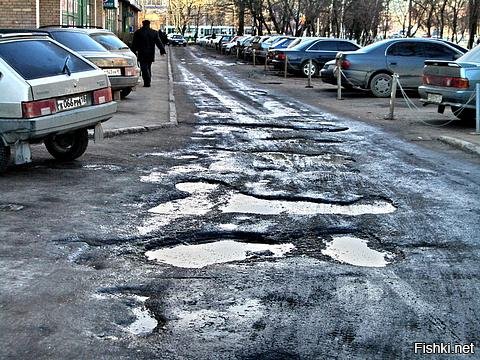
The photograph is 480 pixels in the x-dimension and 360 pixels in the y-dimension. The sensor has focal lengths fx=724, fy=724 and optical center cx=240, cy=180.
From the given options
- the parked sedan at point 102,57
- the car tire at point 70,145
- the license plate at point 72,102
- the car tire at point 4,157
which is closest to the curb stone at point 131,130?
the car tire at point 70,145

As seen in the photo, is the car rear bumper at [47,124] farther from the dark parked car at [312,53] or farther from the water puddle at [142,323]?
the dark parked car at [312,53]

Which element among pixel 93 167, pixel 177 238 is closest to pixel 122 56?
pixel 93 167

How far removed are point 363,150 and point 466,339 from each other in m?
7.22

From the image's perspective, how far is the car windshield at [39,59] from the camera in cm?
837

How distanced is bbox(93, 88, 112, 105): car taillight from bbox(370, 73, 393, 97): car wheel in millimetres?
12949

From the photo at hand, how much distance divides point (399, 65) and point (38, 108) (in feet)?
48.3

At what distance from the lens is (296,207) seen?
23.7 ft

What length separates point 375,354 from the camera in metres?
3.89

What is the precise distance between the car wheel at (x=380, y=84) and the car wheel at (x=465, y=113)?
6.74m

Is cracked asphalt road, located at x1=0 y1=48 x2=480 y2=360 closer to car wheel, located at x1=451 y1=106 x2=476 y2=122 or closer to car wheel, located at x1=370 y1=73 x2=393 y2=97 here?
car wheel, located at x1=451 y1=106 x2=476 y2=122

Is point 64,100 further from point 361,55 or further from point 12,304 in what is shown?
point 361,55

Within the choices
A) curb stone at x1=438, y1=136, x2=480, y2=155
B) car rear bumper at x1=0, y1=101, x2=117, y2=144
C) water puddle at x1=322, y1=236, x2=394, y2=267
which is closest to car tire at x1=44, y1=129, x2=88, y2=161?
car rear bumper at x1=0, y1=101, x2=117, y2=144

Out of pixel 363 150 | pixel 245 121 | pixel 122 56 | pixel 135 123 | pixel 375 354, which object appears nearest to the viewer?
pixel 375 354

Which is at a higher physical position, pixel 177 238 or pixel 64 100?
pixel 64 100
